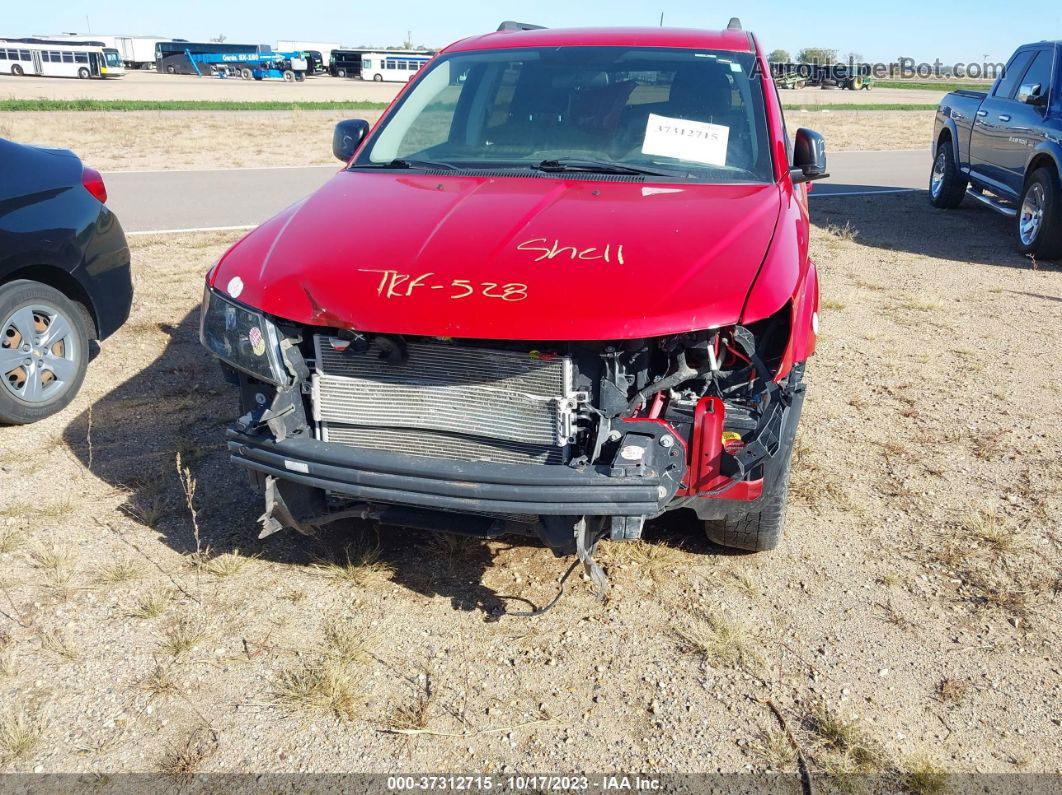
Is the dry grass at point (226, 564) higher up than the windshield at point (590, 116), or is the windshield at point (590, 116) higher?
the windshield at point (590, 116)

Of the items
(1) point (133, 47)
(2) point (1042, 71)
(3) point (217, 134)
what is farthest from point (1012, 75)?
(1) point (133, 47)

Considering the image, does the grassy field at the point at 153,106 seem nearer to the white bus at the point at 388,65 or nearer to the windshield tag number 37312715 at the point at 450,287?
the windshield tag number 37312715 at the point at 450,287

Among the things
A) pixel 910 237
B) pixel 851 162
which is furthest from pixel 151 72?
pixel 910 237

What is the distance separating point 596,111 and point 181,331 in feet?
12.1

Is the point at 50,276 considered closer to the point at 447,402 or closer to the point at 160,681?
the point at 160,681

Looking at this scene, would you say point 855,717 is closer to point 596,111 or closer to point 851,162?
point 596,111

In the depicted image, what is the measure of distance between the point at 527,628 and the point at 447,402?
0.89 m

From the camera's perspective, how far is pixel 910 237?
10062mm

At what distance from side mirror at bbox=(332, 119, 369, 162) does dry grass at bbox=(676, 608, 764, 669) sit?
281 centimetres

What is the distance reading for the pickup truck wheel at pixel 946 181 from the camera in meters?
11.1

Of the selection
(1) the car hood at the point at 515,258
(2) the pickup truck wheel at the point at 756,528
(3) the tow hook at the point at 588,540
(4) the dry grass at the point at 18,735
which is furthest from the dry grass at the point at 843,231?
(4) the dry grass at the point at 18,735

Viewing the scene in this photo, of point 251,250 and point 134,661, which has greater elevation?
point 251,250

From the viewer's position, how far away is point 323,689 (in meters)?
2.93

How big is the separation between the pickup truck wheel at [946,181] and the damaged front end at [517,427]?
933 centimetres
